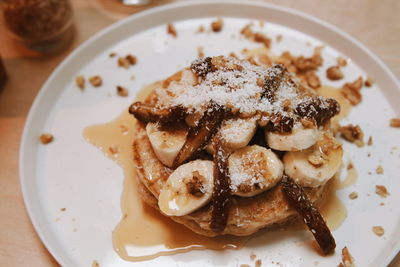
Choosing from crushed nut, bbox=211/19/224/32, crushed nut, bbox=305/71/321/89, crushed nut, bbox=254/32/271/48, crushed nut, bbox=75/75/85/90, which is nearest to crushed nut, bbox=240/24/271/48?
crushed nut, bbox=254/32/271/48

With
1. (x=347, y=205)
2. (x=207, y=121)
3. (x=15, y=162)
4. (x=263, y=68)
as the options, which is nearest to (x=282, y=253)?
(x=347, y=205)

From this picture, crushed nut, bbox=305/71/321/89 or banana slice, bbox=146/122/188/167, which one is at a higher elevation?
crushed nut, bbox=305/71/321/89

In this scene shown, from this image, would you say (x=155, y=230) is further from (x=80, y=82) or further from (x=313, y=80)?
(x=313, y=80)

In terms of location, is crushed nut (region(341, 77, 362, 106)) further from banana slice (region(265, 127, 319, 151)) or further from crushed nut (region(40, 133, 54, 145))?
crushed nut (region(40, 133, 54, 145))

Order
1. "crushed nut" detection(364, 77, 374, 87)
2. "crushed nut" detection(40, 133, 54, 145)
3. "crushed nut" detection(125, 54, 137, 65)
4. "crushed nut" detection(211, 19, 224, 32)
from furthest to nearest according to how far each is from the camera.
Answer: "crushed nut" detection(211, 19, 224, 32) < "crushed nut" detection(125, 54, 137, 65) < "crushed nut" detection(364, 77, 374, 87) < "crushed nut" detection(40, 133, 54, 145)

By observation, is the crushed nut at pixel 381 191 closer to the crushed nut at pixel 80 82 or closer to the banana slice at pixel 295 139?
the banana slice at pixel 295 139

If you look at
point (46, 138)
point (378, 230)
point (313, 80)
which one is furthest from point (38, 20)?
point (378, 230)
